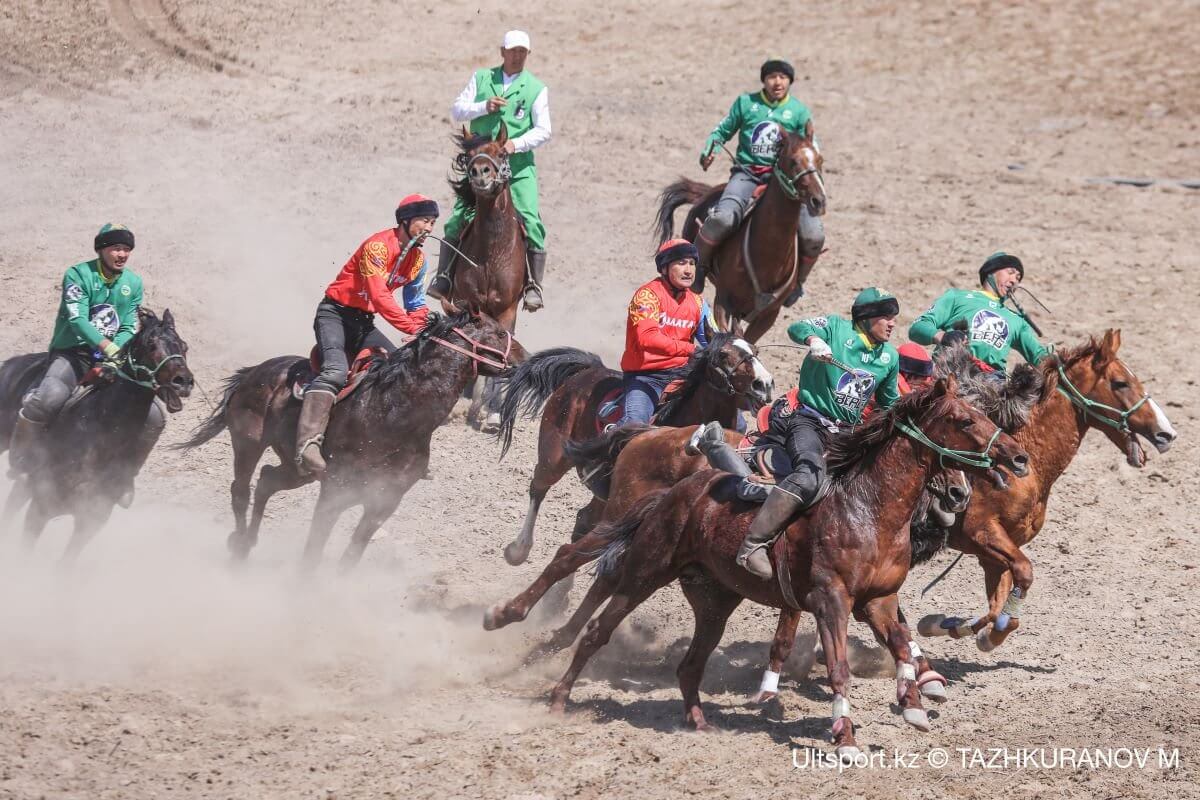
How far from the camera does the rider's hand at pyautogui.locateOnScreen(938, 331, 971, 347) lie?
11.0 meters

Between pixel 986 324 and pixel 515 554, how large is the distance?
392 cm

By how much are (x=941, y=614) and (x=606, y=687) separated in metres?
2.99

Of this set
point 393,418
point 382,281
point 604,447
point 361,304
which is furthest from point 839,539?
point 361,304

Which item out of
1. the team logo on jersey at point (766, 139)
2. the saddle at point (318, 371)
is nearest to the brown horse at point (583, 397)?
the saddle at point (318, 371)

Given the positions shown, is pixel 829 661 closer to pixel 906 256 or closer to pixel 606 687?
pixel 606 687

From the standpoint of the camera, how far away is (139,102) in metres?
21.4

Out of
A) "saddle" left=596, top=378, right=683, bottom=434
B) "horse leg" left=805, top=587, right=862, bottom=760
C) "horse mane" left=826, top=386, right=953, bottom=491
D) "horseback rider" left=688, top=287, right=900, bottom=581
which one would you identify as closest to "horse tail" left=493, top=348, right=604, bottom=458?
"saddle" left=596, top=378, right=683, bottom=434

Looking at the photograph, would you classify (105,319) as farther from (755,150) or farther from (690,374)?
(755,150)

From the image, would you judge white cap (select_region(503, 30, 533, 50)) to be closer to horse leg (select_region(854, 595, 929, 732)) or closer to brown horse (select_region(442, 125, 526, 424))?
brown horse (select_region(442, 125, 526, 424))

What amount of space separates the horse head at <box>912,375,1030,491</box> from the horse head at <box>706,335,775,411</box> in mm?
1245

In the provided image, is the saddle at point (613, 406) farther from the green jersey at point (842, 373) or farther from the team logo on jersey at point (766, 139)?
the team logo on jersey at point (766, 139)

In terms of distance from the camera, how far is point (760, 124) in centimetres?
1394

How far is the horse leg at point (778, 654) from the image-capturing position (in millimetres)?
9352

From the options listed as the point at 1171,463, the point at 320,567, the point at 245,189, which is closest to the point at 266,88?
the point at 245,189
